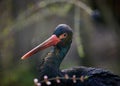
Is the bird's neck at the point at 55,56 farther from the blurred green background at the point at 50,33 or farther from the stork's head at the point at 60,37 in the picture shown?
the blurred green background at the point at 50,33

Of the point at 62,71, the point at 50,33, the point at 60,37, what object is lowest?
the point at 62,71

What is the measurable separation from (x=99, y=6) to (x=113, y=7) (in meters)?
0.45

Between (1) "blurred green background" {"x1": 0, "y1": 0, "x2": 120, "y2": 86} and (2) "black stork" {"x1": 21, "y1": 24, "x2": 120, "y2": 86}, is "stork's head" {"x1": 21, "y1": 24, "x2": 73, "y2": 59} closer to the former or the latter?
(2) "black stork" {"x1": 21, "y1": 24, "x2": 120, "y2": 86}

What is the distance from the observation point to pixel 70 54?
12875mm

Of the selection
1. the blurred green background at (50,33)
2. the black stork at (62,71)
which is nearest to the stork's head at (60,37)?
the black stork at (62,71)

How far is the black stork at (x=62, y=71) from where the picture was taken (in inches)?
258

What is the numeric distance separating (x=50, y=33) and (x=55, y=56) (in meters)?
5.32

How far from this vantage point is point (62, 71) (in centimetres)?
672

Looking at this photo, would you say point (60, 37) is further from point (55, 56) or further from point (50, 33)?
point (50, 33)

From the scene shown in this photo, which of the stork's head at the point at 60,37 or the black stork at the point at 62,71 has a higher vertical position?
the stork's head at the point at 60,37

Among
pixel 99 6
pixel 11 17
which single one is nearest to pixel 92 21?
pixel 99 6

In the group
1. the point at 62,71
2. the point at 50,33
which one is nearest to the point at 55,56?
the point at 62,71

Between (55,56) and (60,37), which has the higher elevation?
(60,37)

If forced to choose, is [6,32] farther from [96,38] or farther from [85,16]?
[96,38]
